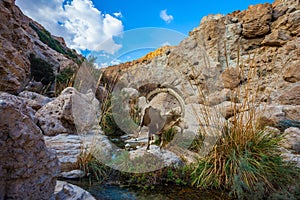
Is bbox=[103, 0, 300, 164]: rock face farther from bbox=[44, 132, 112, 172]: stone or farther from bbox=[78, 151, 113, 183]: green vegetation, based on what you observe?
bbox=[78, 151, 113, 183]: green vegetation

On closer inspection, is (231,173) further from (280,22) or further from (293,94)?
(280,22)

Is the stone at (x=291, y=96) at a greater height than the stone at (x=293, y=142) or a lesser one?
greater

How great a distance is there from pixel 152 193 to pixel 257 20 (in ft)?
31.4

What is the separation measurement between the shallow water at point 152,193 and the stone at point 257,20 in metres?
9.08

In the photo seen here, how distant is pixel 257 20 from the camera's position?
858cm

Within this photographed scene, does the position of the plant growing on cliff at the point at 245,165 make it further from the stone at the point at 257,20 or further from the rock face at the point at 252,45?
the stone at the point at 257,20

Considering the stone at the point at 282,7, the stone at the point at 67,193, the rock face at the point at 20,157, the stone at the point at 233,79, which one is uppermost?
the stone at the point at 282,7

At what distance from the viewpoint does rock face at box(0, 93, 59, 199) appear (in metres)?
0.91

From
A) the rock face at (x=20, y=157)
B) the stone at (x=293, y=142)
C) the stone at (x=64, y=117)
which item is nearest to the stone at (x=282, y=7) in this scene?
the stone at (x=293, y=142)

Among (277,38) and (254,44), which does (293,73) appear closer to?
(277,38)

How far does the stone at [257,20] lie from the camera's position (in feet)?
27.5

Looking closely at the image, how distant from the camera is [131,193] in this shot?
6.28 feet

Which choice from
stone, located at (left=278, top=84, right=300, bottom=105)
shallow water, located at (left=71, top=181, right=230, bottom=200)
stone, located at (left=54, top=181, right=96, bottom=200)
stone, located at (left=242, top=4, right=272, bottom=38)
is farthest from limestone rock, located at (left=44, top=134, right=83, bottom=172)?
stone, located at (left=242, top=4, right=272, bottom=38)

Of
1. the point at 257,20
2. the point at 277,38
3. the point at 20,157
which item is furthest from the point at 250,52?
the point at 20,157
